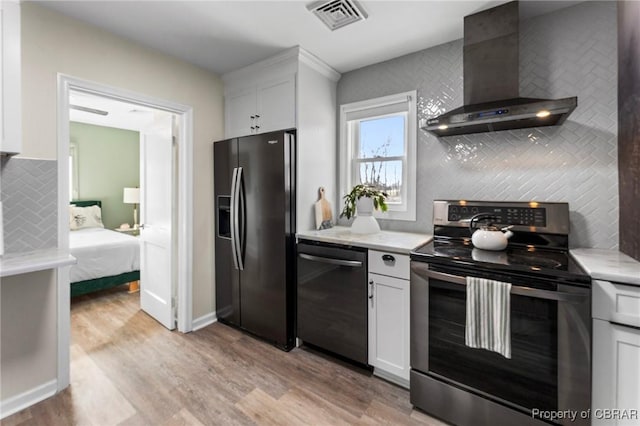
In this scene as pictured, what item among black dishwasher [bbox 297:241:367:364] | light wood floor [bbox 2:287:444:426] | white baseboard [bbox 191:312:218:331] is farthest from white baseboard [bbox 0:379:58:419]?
black dishwasher [bbox 297:241:367:364]

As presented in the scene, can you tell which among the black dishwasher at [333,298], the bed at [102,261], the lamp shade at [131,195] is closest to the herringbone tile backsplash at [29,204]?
the bed at [102,261]

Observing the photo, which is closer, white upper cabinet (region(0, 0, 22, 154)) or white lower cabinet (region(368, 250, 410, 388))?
white upper cabinet (region(0, 0, 22, 154))

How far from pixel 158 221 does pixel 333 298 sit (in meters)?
2.03

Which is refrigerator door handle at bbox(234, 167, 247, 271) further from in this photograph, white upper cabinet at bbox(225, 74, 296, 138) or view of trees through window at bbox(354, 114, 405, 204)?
view of trees through window at bbox(354, 114, 405, 204)

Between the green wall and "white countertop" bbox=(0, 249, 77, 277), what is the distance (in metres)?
4.17

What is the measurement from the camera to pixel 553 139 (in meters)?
1.95

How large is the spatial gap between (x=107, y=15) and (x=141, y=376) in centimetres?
255

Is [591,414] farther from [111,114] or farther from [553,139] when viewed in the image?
[111,114]

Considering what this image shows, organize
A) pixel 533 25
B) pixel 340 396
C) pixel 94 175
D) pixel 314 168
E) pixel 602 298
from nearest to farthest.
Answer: pixel 602 298 < pixel 340 396 < pixel 533 25 < pixel 314 168 < pixel 94 175

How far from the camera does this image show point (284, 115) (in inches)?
98.8

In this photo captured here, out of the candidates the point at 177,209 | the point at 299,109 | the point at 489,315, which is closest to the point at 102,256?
the point at 177,209

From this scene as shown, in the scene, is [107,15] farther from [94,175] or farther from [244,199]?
[94,175]

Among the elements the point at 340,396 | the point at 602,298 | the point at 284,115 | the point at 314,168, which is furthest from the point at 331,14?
the point at 340,396

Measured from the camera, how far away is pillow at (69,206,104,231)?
4.70 meters
